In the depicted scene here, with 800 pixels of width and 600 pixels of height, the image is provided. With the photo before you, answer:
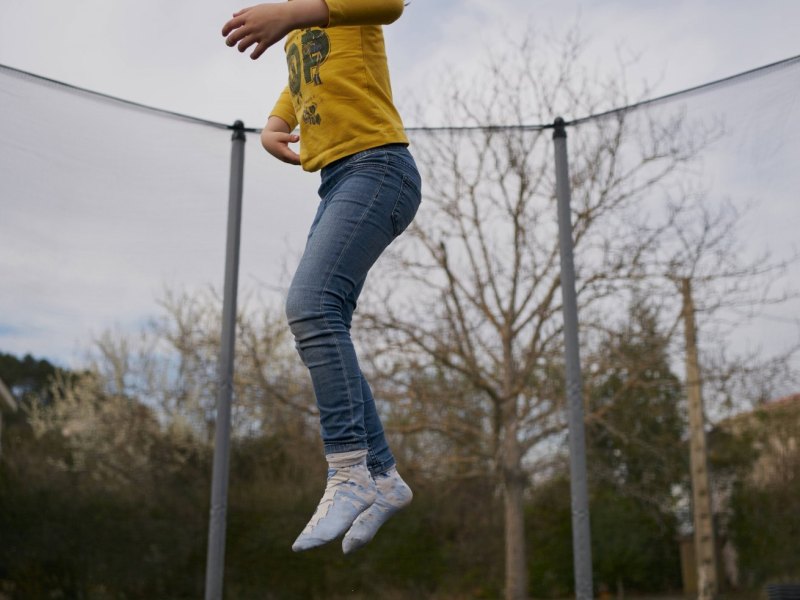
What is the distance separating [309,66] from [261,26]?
23 cm

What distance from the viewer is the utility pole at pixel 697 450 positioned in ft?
11.9

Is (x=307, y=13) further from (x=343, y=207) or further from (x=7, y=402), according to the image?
(x=7, y=402)

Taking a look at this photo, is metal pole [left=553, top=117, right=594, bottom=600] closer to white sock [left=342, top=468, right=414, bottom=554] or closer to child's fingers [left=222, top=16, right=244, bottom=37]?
white sock [left=342, top=468, right=414, bottom=554]

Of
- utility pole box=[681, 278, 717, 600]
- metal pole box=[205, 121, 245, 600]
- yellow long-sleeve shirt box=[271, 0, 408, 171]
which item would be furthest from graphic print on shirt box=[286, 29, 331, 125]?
utility pole box=[681, 278, 717, 600]

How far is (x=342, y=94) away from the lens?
124cm

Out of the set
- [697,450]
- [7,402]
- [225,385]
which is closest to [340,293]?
[225,385]

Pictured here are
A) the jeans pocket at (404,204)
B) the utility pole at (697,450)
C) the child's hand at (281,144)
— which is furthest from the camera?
the utility pole at (697,450)

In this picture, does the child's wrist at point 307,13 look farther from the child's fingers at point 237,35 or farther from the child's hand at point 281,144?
the child's hand at point 281,144

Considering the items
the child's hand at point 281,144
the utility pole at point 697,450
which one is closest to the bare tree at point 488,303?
the utility pole at point 697,450

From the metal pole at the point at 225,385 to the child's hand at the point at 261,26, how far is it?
1.96 meters

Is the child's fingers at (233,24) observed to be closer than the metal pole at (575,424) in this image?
Yes

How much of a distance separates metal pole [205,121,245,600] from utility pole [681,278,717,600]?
195cm

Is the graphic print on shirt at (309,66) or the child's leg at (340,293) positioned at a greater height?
the graphic print on shirt at (309,66)

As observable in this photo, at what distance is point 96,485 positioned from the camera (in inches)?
132
